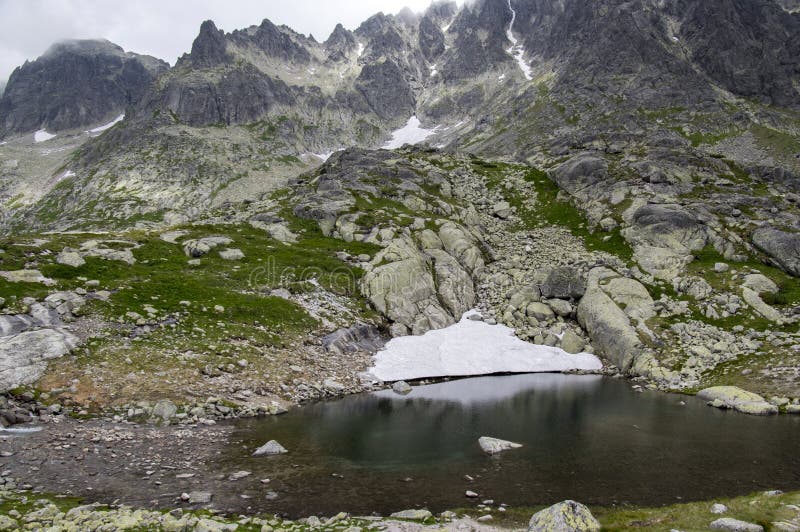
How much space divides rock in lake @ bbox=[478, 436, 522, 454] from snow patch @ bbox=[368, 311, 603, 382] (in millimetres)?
17278

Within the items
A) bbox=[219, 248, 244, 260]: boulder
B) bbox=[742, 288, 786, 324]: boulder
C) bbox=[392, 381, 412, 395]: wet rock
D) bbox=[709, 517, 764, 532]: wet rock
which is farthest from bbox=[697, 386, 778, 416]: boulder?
bbox=[219, 248, 244, 260]: boulder

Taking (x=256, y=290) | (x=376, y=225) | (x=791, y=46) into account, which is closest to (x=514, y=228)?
(x=376, y=225)

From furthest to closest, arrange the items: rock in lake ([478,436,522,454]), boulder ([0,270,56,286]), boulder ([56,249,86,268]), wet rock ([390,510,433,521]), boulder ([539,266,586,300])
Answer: boulder ([539,266,586,300]) < boulder ([56,249,86,268]) < boulder ([0,270,56,286]) < rock in lake ([478,436,522,454]) < wet rock ([390,510,433,521])

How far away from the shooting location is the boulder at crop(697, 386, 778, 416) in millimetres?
33094

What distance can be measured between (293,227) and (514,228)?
4720 centimetres

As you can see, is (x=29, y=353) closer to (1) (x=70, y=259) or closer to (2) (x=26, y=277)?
(2) (x=26, y=277)

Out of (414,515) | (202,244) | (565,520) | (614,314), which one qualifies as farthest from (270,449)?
(202,244)

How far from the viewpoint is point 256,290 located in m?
52.2

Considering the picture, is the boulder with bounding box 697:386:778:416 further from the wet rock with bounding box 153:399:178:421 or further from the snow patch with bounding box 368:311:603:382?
the wet rock with bounding box 153:399:178:421

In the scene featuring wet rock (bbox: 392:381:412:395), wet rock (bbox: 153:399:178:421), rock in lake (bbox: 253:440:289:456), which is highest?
wet rock (bbox: 153:399:178:421)

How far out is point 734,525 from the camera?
50.3ft

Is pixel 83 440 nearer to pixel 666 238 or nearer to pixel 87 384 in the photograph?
pixel 87 384

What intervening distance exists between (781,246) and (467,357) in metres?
49.7

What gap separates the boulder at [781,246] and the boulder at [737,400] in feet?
110
